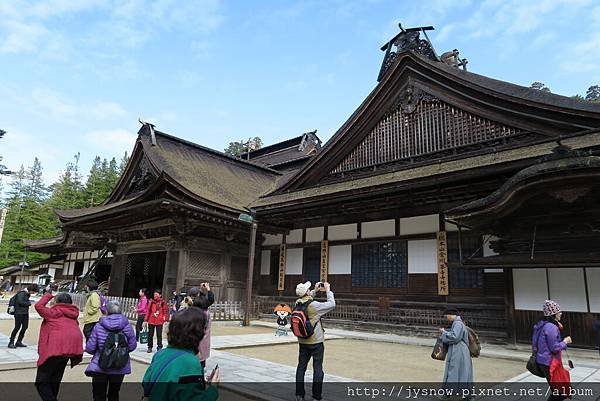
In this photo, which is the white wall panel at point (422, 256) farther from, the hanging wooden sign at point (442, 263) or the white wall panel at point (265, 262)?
the white wall panel at point (265, 262)

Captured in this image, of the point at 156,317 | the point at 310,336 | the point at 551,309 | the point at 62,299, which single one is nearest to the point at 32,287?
the point at 156,317

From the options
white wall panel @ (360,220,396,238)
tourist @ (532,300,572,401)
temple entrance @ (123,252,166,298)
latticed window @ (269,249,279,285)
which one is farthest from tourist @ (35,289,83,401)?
temple entrance @ (123,252,166,298)

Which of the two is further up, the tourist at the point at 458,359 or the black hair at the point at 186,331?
the black hair at the point at 186,331

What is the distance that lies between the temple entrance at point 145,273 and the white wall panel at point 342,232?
1027cm

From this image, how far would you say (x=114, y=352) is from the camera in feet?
12.9

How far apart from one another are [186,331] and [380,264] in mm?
11635

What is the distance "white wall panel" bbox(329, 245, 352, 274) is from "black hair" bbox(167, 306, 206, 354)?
12.1 metres

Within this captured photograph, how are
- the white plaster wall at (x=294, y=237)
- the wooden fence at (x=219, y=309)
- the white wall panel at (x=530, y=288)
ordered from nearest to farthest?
the white wall panel at (x=530, y=288)
the wooden fence at (x=219, y=309)
the white plaster wall at (x=294, y=237)

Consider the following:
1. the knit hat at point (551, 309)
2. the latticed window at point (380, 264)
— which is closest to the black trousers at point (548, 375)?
the knit hat at point (551, 309)

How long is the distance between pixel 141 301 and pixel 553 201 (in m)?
9.99

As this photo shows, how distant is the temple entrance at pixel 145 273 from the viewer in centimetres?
2091

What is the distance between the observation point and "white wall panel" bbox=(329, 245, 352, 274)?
46.8 ft

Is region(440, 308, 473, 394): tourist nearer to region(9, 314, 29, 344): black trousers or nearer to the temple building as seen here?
the temple building

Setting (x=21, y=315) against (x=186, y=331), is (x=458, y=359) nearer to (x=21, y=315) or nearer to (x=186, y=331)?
(x=186, y=331)
